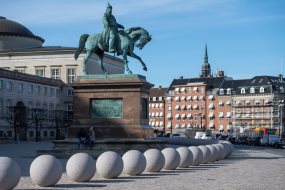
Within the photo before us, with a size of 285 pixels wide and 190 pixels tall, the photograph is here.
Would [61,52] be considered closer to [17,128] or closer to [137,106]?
[17,128]

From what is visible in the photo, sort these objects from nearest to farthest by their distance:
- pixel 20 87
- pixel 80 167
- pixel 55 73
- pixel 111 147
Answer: pixel 80 167 < pixel 111 147 < pixel 20 87 < pixel 55 73

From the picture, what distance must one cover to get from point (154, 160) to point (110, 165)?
2.80 meters

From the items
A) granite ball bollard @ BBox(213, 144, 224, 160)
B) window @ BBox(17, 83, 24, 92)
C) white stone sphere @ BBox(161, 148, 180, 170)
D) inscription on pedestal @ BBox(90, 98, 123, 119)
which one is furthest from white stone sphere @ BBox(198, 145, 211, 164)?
window @ BBox(17, 83, 24, 92)

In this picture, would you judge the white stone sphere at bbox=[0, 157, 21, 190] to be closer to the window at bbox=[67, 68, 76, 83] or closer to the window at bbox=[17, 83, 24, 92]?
the window at bbox=[17, 83, 24, 92]

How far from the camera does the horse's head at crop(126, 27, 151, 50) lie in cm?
3844

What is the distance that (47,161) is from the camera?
18.6m

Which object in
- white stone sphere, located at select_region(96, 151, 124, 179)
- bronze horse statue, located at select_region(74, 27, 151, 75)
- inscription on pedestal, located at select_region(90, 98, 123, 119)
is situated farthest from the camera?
bronze horse statue, located at select_region(74, 27, 151, 75)

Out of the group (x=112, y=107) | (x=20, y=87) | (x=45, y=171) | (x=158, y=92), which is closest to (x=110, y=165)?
(x=45, y=171)

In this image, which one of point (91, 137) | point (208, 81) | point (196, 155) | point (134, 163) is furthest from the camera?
point (208, 81)

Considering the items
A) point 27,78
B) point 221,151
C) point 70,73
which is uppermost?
point 70,73

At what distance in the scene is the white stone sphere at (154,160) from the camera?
76.6 ft

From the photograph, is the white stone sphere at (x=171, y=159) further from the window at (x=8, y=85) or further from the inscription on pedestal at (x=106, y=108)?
the window at (x=8, y=85)

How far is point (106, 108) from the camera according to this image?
35.8 m

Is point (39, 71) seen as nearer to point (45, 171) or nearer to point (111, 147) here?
point (111, 147)
